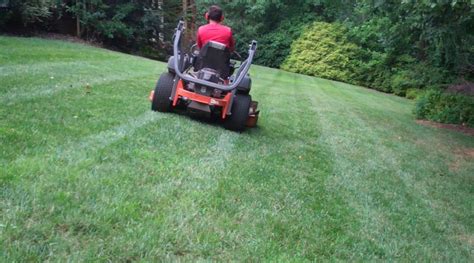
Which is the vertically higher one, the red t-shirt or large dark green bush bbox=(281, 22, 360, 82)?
the red t-shirt

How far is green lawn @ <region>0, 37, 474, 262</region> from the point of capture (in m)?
2.84

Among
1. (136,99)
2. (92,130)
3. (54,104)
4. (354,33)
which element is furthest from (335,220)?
(354,33)

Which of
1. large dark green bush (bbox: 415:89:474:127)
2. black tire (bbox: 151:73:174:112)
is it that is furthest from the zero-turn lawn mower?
large dark green bush (bbox: 415:89:474:127)

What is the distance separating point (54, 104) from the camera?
5.97m

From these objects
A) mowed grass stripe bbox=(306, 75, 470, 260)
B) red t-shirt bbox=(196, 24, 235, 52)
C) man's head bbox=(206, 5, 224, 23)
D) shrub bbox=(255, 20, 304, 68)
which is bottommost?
shrub bbox=(255, 20, 304, 68)

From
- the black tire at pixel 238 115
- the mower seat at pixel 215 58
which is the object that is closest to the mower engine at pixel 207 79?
the mower seat at pixel 215 58

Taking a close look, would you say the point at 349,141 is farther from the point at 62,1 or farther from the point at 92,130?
the point at 62,1

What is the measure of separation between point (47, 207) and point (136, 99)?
16.0 feet

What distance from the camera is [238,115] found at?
6625mm

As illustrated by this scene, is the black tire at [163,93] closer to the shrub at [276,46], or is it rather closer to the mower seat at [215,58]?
the mower seat at [215,58]

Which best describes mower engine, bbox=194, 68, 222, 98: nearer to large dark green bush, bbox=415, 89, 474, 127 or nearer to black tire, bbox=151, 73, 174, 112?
black tire, bbox=151, 73, 174, 112

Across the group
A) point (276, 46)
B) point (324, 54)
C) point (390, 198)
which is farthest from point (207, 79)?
point (276, 46)

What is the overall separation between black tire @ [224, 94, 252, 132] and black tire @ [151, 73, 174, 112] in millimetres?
864

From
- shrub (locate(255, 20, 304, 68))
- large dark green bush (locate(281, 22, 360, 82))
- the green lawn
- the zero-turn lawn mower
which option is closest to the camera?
the green lawn
